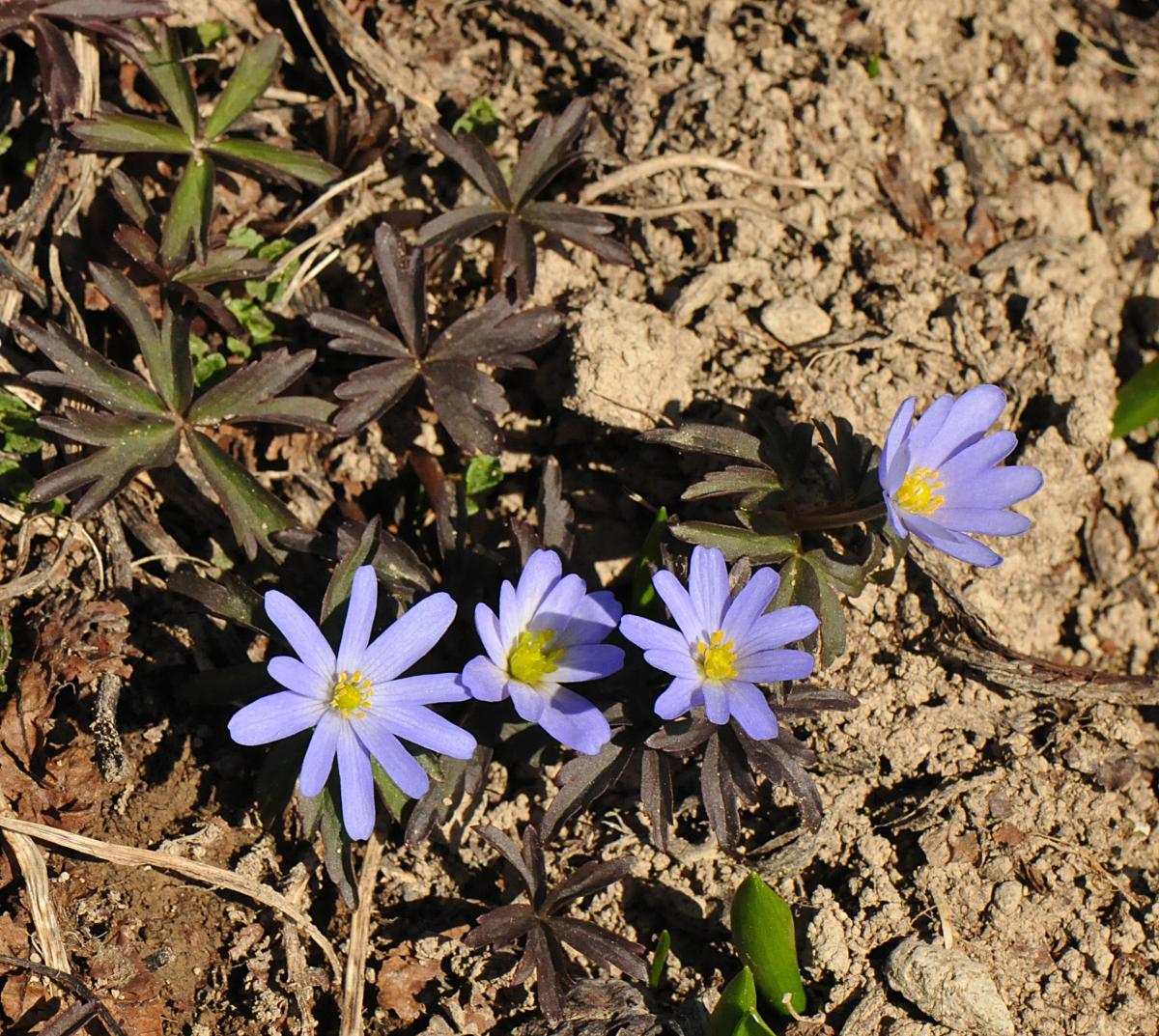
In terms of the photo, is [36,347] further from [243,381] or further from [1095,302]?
[1095,302]

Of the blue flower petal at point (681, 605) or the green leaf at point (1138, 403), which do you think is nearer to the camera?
the blue flower petal at point (681, 605)

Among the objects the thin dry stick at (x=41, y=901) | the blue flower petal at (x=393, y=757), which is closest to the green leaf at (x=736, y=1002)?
the blue flower petal at (x=393, y=757)

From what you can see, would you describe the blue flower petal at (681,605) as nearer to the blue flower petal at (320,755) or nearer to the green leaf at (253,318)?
the blue flower petal at (320,755)

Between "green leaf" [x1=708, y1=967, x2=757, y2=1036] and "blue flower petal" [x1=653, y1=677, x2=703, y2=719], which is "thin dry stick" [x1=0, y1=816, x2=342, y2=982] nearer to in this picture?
"green leaf" [x1=708, y1=967, x2=757, y2=1036]

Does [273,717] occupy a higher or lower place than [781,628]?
lower

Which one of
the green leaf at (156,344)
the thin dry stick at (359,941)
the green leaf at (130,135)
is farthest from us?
the green leaf at (130,135)

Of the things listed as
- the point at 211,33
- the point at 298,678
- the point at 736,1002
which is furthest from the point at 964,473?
the point at 211,33

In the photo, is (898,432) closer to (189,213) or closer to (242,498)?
(242,498)
